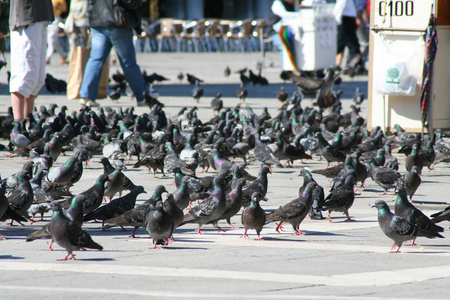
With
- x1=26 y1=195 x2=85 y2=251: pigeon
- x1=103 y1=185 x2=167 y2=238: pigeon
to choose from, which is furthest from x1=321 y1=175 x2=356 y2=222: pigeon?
x1=26 y1=195 x2=85 y2=251: pigeon

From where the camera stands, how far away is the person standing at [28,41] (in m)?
12.7

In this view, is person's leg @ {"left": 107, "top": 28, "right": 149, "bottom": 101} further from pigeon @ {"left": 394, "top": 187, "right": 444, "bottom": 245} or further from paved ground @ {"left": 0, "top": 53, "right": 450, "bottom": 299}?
pigeon @ {"left": 394, "top": 187, "right": 444, "bottom": 245}

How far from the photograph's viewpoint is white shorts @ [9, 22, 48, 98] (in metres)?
12.8

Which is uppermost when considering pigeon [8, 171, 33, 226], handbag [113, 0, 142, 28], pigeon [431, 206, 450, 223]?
handbag [113, 0, 142, 28]

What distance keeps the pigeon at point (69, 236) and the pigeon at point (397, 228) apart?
2.30 m

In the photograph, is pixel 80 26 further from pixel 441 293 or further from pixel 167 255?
pixel 441 293

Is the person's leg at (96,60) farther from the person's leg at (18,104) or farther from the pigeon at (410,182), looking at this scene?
the pigeon at (410,182)

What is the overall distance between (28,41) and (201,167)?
3.01 meters

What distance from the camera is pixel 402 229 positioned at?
7316mm

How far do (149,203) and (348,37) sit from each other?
21.2 m

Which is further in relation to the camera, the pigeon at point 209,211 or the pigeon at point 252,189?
the pigeon at point 252,189

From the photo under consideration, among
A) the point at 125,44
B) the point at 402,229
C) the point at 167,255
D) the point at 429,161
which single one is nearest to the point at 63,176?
the point at 167,255

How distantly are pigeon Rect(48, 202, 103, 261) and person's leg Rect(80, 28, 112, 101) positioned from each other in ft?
33.0

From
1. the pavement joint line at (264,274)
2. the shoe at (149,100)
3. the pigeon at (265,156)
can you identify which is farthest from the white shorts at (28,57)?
the pavement joint line at (264,274)
